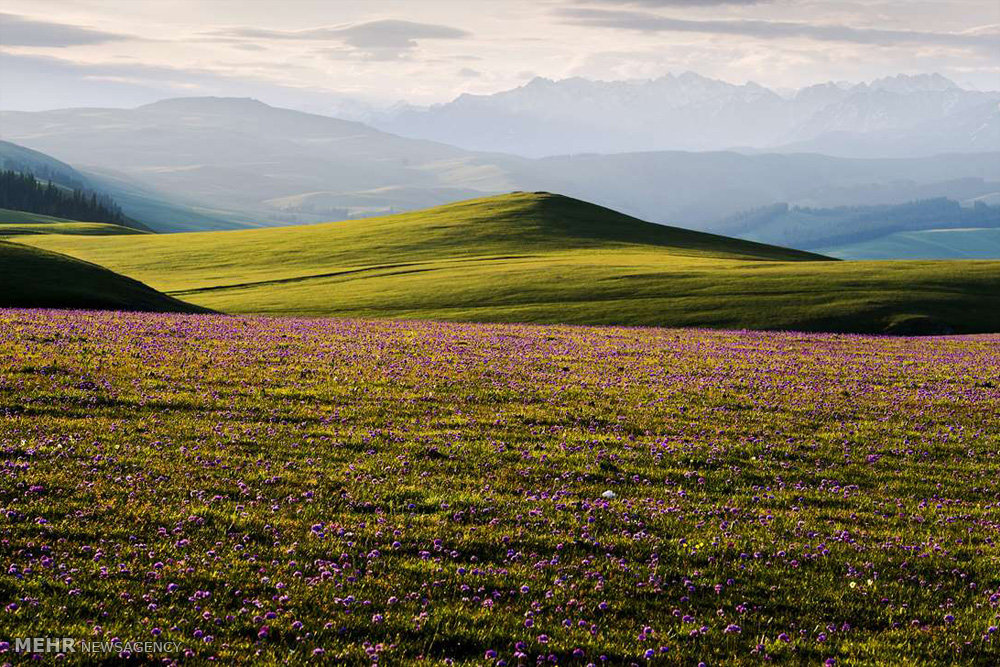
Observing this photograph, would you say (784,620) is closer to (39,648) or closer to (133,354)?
(39,648)

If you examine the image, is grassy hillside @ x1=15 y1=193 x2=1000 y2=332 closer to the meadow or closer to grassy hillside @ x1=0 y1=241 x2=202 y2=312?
grassy hillside @ x1=0 y1=241 x2=202 y2=312

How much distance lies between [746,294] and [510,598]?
67.7 m

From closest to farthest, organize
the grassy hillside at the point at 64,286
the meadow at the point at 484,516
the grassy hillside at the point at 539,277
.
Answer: the meadow at the point at 484,516 < the grassy hillside at the point at 64,286 < the grassy hillside at the point at 539,277

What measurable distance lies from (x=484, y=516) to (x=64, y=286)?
169ft

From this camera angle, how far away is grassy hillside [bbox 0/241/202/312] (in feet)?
175

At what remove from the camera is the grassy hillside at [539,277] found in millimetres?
69125

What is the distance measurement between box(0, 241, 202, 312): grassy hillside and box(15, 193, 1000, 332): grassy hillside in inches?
517

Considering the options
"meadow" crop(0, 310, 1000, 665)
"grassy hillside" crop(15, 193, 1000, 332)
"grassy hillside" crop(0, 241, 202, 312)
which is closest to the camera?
→ "meadow" crop(0, 310, 1000, 665)

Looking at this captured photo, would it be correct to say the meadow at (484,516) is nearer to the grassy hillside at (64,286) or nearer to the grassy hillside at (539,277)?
the grassy hillside at (64,286)

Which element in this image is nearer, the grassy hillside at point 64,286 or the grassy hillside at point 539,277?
the grassy hillside at point 64,286

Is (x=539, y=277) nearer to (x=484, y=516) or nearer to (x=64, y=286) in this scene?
(x=64, y=286)

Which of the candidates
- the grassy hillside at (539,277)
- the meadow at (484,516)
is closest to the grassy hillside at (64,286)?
the grassy hillside at (539,277)

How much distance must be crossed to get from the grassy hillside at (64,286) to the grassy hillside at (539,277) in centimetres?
1314

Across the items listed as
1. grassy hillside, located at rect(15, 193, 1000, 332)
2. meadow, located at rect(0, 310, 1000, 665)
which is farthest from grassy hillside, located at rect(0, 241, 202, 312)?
meadow, located at rect(0, 310, 1000, 665)
